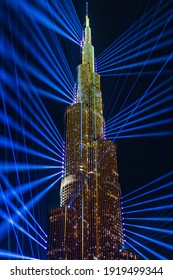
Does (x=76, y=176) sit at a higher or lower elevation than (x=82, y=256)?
higher

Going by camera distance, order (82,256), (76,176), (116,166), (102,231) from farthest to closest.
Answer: (116,166) < (76,176) < (102,231) < (82,256)

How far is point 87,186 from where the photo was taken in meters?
55.3

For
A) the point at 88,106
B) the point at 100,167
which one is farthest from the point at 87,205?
the point at 88,106

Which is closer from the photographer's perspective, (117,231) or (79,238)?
(79,238)

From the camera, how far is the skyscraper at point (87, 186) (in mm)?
Answer: 48312

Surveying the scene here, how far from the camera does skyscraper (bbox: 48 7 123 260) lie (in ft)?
159

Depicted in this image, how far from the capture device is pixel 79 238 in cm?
4916

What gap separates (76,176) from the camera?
183 ft
